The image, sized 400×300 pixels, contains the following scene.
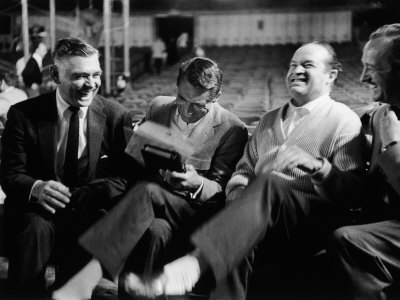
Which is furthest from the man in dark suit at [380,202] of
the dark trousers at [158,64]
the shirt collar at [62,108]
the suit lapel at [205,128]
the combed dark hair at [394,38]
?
the dark trousers at [158,64]

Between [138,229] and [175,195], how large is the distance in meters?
0.15

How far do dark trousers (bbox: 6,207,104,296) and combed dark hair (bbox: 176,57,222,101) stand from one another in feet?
1.44

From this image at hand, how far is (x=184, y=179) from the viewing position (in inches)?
51.5

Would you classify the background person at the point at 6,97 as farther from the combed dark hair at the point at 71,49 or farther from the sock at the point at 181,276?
the sock at the point at 181,276

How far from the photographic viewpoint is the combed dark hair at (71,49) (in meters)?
1.45

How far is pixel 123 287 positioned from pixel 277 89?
441 cm

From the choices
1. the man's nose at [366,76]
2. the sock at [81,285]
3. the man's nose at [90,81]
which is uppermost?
the man's nose at [366,76]

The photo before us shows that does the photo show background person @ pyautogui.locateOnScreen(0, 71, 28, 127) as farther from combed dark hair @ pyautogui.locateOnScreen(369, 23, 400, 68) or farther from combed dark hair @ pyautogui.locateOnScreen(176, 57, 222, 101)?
combed dark hair @ pyautogui.locateOnScreen(369, 23, 400, 68)

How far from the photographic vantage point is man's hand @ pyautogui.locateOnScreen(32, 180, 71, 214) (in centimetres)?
130

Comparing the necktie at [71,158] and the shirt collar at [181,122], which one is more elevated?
the shirt collar at [181,122]

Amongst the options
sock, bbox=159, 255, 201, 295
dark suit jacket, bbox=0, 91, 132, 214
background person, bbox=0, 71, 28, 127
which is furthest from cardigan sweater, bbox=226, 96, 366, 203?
background person, bbox=0, 71, 28, 127

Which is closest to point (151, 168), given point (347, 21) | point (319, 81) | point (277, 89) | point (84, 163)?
point (84, 163)

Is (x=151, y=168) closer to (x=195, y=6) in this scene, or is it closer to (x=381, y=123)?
(x=381, y=123)

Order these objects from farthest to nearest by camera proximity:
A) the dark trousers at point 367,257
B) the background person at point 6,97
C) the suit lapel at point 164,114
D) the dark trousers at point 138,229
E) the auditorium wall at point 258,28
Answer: the auditorium wall at point 258,28 < the background person at point 6,97 < the suit lapel at point 164,114 < the dark trousers at point 138,229 < the dark trousers at point 367,257
